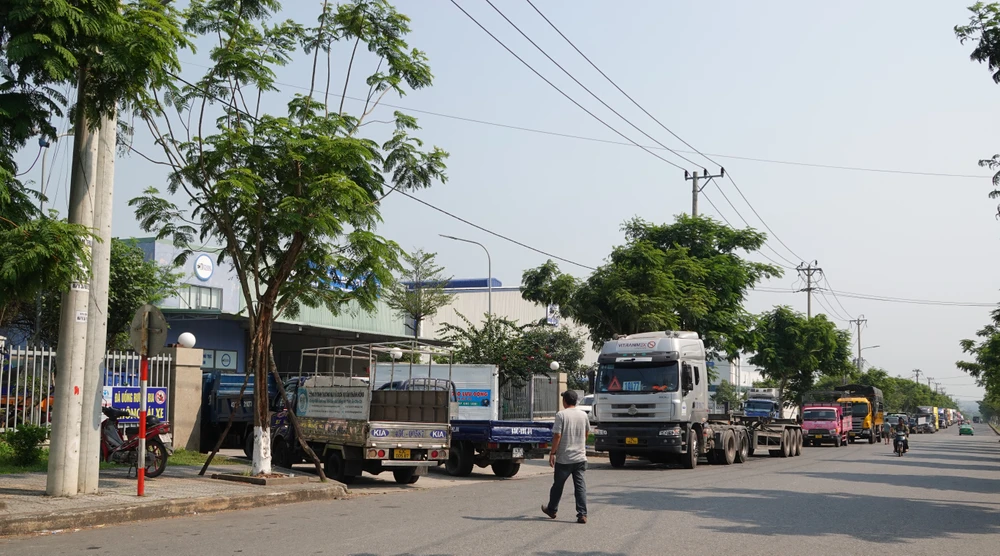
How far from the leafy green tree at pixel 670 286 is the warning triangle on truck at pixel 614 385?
7023 mm

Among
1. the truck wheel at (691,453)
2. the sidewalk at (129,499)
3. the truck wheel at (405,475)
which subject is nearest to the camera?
the sidewalk at (129,499)

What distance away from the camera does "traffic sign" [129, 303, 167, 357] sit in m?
13.0

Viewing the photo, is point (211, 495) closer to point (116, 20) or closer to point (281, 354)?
point (116, 20)

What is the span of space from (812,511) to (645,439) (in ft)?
33.9

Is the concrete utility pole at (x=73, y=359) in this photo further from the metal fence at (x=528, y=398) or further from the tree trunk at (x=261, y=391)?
the metal fence at (x=528, y=398)

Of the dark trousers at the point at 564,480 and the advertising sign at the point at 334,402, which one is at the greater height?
the advertising sign at the point at 334,402

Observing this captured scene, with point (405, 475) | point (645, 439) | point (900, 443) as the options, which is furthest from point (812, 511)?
point (900, 443)

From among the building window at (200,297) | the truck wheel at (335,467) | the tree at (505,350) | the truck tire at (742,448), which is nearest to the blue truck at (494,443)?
the truck wheel at (335,467)

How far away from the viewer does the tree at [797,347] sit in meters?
54.1

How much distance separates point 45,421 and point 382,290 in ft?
26.4

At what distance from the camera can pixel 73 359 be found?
39.8 ft

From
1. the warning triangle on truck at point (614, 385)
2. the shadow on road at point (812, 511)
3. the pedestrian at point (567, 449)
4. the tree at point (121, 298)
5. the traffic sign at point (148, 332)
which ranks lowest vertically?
the shadow on road at point (812, 511)

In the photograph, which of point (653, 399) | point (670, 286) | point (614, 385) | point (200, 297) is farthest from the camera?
point (200, 297)

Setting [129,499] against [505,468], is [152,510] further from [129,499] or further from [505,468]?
[505,468]
